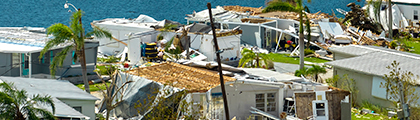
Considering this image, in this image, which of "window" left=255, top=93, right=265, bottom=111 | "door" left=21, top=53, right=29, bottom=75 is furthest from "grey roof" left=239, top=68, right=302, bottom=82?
"door" left=21, top=53, right=29, bottom=75

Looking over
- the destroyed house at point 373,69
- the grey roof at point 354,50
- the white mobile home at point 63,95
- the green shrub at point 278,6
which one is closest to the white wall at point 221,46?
the green shrub at point 278,6

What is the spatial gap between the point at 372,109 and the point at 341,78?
307 centimetres

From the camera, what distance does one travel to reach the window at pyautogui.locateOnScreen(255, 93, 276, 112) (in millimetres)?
24094

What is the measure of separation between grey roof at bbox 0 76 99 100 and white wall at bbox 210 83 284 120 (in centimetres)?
574

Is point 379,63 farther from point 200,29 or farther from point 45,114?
point 45,114

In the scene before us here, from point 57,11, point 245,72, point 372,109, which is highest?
point 57,11

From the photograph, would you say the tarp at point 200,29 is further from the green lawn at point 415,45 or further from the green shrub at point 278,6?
the green lawn at point 415,45

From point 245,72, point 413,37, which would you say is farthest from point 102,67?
point 413,37

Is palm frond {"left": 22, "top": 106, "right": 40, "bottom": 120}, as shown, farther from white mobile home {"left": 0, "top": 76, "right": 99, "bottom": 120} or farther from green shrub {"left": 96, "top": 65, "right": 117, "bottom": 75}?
green shrub {"left": 96, "top": 65, "right": 117, "bottom": 75}

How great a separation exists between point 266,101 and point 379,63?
739cm

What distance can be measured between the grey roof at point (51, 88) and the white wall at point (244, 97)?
5.74m

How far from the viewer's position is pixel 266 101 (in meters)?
24.1

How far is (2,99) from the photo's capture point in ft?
50.8

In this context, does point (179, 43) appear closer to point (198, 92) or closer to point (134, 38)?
point (134, 38)
